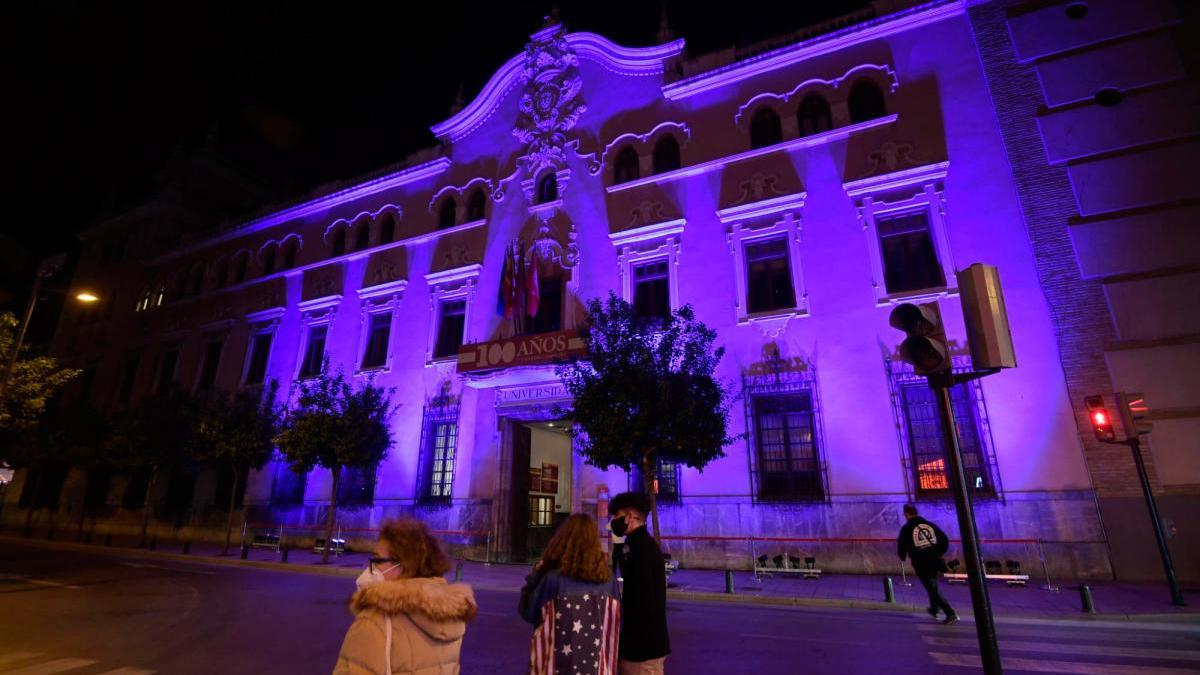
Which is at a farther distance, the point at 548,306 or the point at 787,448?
the point at 548,306

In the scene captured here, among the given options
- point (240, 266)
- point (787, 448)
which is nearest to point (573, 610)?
point (787, 448)

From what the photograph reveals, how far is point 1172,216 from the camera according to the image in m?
13.5

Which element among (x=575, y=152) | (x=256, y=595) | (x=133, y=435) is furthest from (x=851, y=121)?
(x=133, y=435)

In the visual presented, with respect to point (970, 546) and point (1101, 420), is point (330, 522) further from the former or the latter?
point (1101, 420)

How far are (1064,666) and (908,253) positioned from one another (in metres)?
11.6

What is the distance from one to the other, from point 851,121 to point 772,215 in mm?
3672

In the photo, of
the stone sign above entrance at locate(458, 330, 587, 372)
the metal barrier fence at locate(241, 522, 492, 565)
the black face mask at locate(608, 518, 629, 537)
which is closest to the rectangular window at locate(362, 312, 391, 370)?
the stone sign above entrance at locate(458, 330, 587, 372)

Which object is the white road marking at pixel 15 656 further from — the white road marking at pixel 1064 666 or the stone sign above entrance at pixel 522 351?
the stone sign above entrance at pixel 522 351

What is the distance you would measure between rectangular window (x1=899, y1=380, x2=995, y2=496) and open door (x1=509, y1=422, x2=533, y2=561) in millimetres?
11626

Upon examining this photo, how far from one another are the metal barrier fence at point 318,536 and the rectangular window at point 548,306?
7.00 metres

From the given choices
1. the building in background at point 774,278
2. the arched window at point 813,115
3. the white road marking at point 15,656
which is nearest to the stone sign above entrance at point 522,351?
the building in background at point 774,278

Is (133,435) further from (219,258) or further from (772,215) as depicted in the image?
(772,215)

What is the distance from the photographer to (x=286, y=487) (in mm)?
22578

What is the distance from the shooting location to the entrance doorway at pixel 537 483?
18734 millimetres
